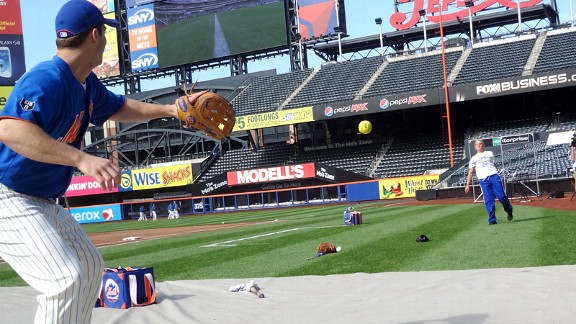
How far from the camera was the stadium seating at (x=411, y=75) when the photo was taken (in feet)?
129

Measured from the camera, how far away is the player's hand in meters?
2.90

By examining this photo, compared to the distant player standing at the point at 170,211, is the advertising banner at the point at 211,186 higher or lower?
higher

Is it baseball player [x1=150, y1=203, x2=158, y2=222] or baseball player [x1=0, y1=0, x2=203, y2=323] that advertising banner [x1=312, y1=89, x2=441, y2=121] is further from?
baseball player [x1=0, y1=0, x2=203, y2=323]

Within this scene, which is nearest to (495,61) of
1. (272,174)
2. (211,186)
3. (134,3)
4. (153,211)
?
(272,174)

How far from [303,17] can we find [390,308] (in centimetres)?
4292

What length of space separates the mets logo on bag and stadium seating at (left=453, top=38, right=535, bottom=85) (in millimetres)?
33305

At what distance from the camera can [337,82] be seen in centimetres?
4406

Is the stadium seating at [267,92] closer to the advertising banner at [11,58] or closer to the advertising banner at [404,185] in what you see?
the advertising banner at [404,185]

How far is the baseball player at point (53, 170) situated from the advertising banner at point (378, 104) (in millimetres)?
34626

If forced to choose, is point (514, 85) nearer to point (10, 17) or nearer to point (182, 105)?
point (10, 17)

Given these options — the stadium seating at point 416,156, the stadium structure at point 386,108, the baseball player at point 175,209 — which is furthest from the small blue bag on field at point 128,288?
the stadium seating at point 416,156

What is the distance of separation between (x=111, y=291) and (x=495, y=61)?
36528 millimetres

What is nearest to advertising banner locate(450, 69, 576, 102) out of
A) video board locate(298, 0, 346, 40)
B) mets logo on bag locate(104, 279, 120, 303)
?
video board locate(298, 0, 346, 40)

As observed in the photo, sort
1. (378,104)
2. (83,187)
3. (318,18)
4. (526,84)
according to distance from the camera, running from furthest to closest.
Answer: (83,187) < (318,18) < (378,104) < (526,84)
